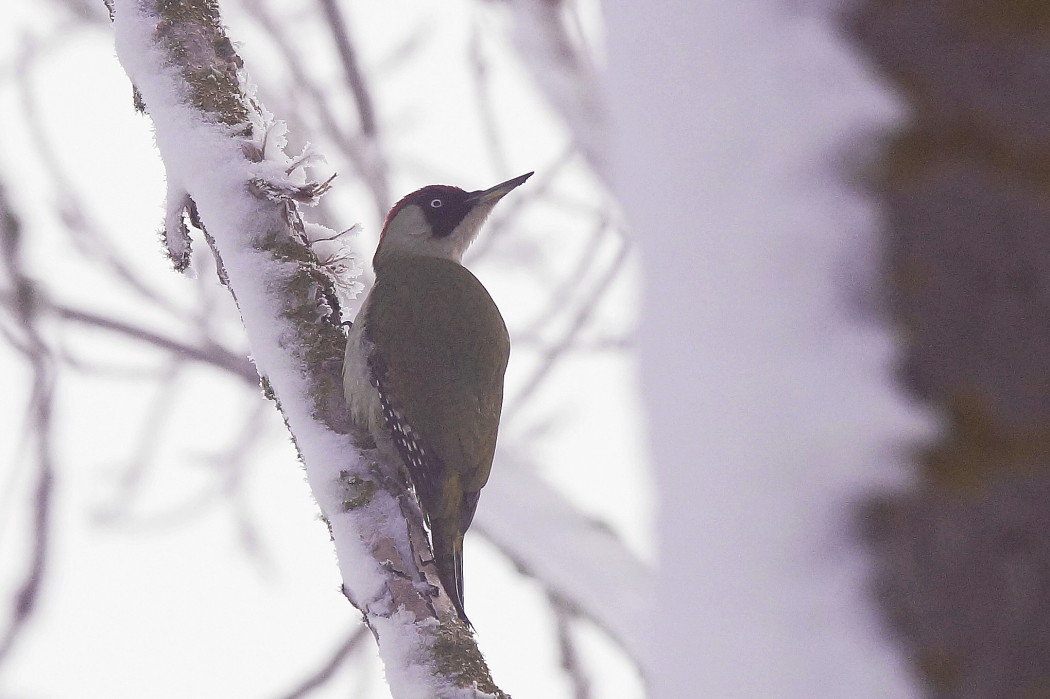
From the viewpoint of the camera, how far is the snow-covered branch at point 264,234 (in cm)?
239

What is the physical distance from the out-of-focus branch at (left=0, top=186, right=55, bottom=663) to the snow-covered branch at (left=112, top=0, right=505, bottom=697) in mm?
1832

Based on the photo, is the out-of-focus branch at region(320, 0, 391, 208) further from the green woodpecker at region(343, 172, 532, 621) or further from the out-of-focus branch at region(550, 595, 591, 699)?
the out-of-focus branch at region(550, 595, 591, 699)

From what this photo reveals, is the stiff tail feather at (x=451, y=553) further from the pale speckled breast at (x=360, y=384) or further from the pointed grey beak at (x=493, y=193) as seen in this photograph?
the pointed grey beak at (x=493, y=193)

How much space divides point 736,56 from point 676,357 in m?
0.18

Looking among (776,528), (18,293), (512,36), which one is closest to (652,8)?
(776,528)

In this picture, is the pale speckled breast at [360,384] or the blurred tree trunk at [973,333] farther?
the pale speckled breast at [360,384]

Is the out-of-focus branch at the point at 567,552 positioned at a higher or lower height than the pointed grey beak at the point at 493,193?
lower

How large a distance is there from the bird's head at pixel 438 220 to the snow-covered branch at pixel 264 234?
6.08 feet

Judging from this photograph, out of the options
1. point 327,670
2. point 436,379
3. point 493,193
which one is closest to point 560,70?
point 493,193

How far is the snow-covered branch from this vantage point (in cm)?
239

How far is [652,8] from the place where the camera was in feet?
2.27

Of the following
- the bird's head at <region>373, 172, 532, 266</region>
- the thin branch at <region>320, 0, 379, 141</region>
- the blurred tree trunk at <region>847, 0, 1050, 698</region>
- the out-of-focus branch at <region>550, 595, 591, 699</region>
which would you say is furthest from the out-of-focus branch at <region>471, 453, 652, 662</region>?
the blurred tree trunk at <region>847, 0, 1050, 698</region>

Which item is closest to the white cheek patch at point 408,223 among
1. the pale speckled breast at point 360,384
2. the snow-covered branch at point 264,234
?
the pale speckled breast at point 360,384

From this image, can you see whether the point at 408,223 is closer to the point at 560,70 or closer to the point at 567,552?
the point at 560,70
